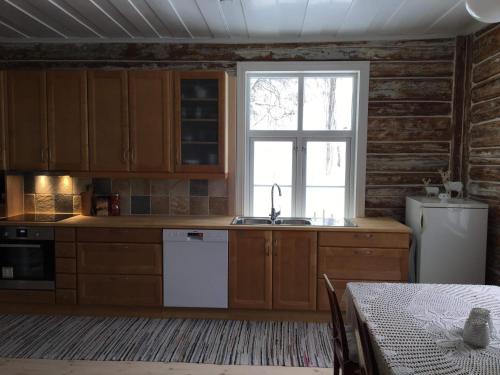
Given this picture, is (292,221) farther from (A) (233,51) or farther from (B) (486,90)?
(B) (486,90)

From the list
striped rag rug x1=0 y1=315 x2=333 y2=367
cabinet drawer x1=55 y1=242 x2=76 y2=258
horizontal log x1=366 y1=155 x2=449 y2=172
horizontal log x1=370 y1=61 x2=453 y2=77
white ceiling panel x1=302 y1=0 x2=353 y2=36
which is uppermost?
white ceiling panel x1=302 y1=0 x2=353 y2=36

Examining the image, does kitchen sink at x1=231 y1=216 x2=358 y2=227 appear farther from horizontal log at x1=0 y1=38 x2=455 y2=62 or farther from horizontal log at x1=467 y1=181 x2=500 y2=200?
horizontal log at x1=0 y1=38 x2=455 y2=62

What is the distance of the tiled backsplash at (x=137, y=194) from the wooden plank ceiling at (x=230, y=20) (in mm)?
1377

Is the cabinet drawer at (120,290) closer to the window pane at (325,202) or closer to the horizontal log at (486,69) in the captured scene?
the window pane at (325,202)

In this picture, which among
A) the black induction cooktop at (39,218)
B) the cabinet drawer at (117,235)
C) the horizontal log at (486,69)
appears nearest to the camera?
the horizontal log at (486,69)

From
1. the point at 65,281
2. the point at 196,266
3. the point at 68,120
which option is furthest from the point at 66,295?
the point at 68,120

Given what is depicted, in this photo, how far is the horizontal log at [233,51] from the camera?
336cm

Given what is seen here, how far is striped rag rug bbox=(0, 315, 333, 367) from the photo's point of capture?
259 cm

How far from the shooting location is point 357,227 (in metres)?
3.02

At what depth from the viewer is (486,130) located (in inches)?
117

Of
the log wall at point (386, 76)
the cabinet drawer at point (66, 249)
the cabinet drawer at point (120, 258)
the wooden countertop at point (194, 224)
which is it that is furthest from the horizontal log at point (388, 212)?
the cabinet drawer at point (66, 249)

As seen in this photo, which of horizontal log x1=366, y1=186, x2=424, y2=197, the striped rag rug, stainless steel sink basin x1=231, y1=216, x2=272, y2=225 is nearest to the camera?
the striped rag rug

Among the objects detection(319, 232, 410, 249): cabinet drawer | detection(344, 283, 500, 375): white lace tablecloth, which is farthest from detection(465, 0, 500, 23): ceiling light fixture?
detection(319, 232, 410, 249): cabinet drawer

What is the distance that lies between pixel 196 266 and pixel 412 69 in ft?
8.78
